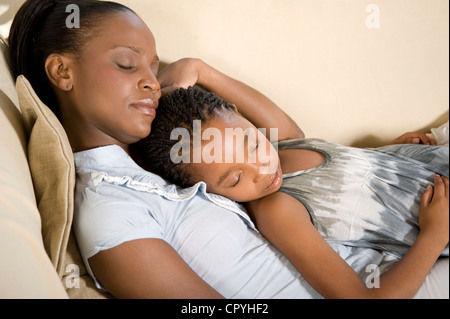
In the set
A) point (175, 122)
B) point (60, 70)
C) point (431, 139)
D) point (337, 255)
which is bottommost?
point (337, 255)

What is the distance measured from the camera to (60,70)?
88cm

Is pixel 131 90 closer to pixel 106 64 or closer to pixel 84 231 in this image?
pixel 106 64

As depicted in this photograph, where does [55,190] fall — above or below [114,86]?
below

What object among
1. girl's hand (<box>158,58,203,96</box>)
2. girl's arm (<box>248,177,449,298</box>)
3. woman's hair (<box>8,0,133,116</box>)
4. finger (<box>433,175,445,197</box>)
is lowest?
girl's arm (<box>248,177,449,298</box>)

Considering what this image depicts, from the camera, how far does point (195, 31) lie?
1.15 m

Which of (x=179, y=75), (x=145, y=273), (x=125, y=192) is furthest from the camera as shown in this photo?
(x=179, y=75)

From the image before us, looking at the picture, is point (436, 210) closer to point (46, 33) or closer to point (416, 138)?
point (416, 138)

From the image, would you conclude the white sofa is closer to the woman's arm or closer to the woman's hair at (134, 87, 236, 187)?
the woman's hair at (134, 87, 236, 187)

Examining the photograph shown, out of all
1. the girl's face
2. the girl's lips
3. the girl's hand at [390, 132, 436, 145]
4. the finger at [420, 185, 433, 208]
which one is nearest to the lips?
the girl's face

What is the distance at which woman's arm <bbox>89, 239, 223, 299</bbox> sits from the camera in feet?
2.26

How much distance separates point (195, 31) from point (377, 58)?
18.6 inches

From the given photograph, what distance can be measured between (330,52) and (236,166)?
0.47 m

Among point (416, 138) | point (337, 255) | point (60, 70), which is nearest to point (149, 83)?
point (60, 70)
